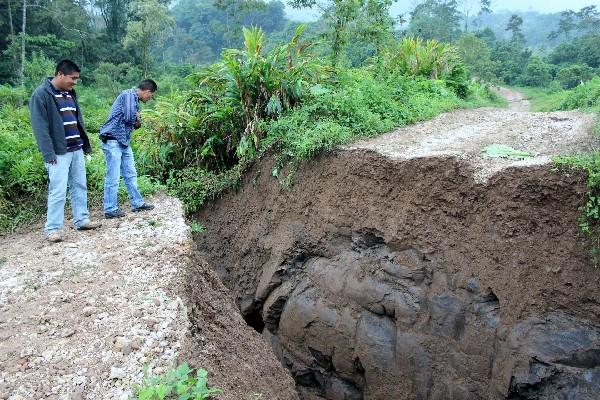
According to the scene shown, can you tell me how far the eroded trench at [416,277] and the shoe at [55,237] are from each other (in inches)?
128

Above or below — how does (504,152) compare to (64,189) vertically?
above

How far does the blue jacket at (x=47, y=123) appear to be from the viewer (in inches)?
211

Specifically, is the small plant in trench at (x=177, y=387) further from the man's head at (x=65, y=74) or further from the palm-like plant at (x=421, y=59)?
the palm-like plant at (x=421, y=59)

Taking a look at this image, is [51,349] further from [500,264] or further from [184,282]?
[500,264]

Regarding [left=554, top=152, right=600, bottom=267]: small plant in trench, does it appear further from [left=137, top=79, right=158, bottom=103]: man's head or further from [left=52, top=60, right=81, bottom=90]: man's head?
[left=52, top=60, right=81, bottom=90]: man's head

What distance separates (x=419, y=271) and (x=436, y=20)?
111 feet

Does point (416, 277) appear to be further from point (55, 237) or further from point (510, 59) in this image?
point (510, 59)

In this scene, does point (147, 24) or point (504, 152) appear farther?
point (147, 24)

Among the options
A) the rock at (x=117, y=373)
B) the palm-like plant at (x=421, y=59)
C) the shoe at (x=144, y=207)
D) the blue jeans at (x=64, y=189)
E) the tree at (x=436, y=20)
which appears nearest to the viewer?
the rock at (x=117, y=373)

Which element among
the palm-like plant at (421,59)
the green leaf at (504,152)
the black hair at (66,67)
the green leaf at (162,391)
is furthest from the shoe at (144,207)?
the palm-like plant at (421,59)

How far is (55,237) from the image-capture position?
5.66 m

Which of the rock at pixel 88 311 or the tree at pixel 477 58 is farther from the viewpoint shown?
the tree at pixel 477 58

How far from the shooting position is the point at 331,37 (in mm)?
11656

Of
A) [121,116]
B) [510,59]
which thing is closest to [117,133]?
[121,116]
